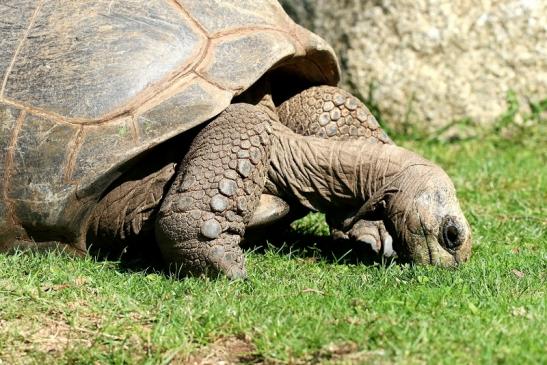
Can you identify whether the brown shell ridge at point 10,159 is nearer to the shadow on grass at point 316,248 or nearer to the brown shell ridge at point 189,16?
the brown shell ridge at point 189,16

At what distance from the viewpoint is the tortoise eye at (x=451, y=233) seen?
4.92 m

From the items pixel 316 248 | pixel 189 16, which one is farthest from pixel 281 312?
pixel 189 16

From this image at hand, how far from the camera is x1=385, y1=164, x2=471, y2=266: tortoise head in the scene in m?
4.93

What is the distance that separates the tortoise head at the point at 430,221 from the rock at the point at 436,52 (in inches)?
153

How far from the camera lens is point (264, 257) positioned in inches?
211

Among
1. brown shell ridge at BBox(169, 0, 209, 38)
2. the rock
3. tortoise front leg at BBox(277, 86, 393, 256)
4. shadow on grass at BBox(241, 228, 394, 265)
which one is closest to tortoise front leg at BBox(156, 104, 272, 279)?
brown shell ridge at BBox(169, 0, 209, 38)

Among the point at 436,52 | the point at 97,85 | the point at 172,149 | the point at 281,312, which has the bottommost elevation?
the point at 436,52

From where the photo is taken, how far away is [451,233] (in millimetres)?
4926

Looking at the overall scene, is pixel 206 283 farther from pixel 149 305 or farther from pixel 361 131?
pixel 361 131

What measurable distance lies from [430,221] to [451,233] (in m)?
0.11

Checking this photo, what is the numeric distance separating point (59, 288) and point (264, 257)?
1176 mm

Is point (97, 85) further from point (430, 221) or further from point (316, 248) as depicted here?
point (430, 221)

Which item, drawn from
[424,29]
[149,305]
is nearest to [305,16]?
[424,29]

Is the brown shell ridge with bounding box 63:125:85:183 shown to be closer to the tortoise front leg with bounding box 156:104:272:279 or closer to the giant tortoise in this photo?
the giant tortoise
